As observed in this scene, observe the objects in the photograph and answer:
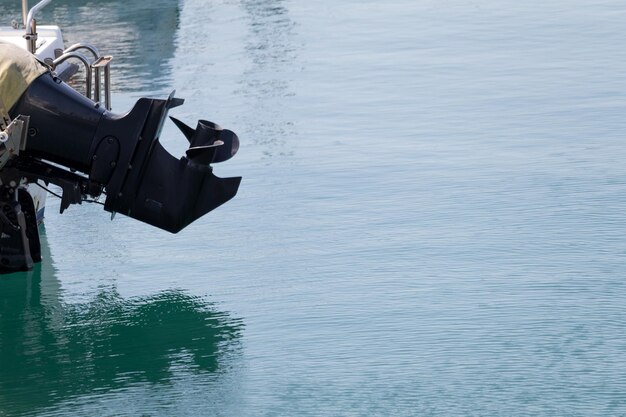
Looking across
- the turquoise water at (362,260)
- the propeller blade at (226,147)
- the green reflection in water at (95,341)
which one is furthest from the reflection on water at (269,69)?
the propeller blade at (226,147)

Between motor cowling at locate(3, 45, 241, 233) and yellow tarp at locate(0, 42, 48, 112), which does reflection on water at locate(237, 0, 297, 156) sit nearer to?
motor cowling at locate(3, 45, 241, 233)

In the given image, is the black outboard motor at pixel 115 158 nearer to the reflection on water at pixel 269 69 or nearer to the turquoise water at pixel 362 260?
the turquoise water at pixel 362 260

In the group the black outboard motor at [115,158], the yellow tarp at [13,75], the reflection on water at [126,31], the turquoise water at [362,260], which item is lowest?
the reflection on water at [126,31]

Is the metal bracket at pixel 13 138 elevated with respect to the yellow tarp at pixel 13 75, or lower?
lower

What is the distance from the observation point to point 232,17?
14.8 meters

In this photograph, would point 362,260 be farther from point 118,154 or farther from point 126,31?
Answer: point 126,31

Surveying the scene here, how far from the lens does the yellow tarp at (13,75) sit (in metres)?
6.48

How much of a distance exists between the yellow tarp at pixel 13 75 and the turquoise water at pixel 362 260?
1179 mm

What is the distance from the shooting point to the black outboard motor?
6520 mm

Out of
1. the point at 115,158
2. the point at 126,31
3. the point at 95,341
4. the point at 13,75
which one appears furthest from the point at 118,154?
the point at 126,31

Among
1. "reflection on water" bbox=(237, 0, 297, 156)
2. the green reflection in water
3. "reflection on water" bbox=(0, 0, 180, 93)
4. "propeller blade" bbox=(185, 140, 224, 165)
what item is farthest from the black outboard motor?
"reflection on water" bbox=(0, 0, 180, 93)

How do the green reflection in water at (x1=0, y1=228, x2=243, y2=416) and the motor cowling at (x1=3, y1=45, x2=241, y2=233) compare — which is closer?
the green reflection in water at (x1=0, y1=228, x2=243, y2=416)

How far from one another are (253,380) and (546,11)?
30.4 ft

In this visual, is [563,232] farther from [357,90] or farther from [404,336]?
[357,90]
